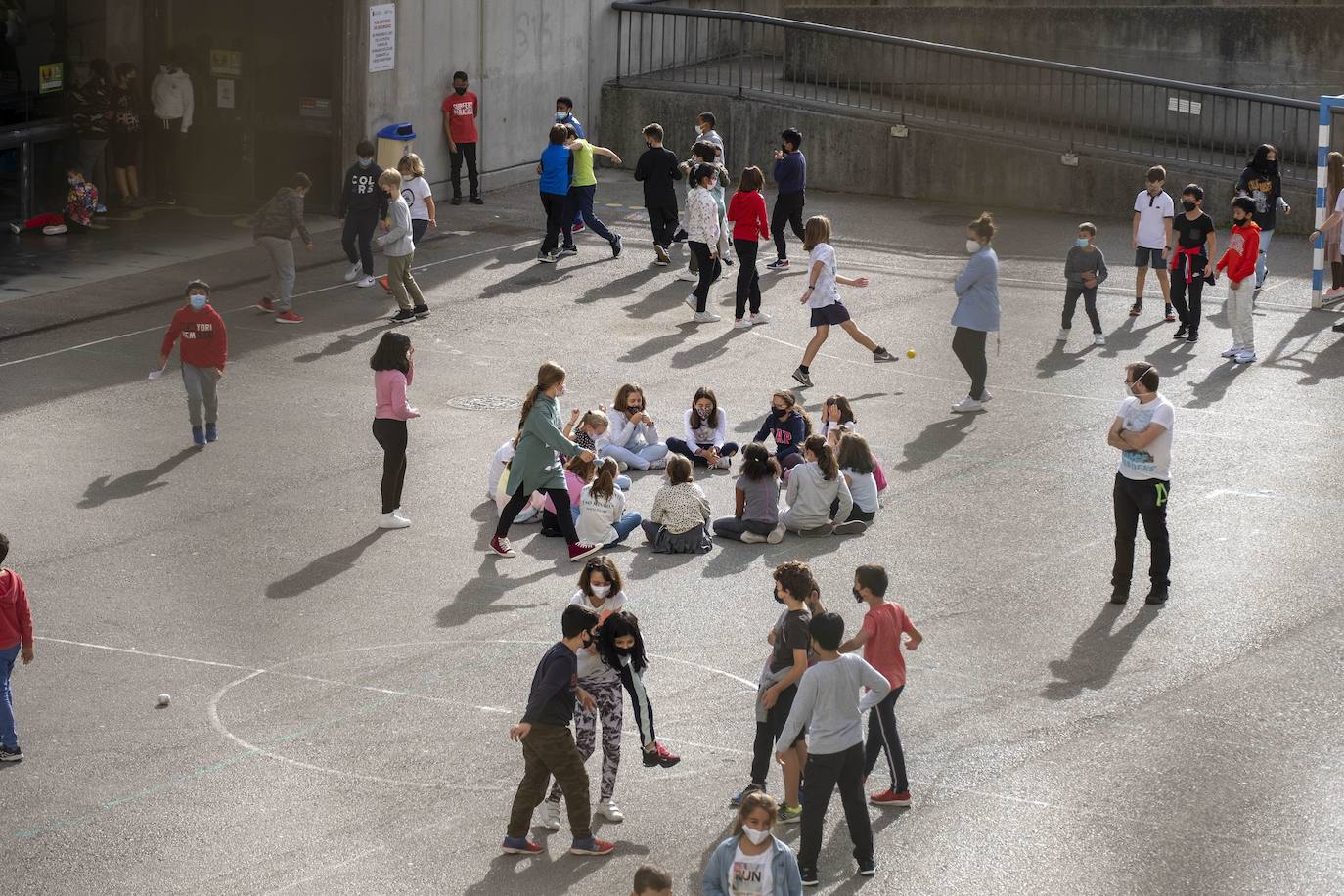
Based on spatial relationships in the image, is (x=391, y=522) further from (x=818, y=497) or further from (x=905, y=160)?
(x=905, y=160)

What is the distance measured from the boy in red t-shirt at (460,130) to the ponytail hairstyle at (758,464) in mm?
13305

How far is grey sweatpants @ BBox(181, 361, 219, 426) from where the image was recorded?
1593 centimetres

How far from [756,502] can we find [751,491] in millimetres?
91

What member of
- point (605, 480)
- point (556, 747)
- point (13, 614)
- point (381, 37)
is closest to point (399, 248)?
point (381, 37)

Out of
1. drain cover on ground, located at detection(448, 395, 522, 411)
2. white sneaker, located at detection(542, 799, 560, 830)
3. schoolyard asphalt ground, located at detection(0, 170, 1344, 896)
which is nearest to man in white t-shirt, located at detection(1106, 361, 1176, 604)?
schoolyard asphalt ground, located at detection(0, 170, 1344, 896)

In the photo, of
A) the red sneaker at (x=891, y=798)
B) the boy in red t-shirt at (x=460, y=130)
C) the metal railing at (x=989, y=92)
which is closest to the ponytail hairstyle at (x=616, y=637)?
the red sneaker at (x=891, y=798)

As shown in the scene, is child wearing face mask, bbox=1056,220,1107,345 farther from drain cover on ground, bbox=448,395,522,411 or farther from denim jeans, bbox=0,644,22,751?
denim jeans, bbox=0,644,22,751

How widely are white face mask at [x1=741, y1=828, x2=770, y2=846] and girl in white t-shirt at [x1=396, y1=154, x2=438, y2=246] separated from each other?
1451 centimetres

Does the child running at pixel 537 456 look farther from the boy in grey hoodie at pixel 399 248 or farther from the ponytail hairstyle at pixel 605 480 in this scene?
the boy in grey hoodie at pixel 399 248

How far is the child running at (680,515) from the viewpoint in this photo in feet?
45.1

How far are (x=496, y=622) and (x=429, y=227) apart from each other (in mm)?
13265

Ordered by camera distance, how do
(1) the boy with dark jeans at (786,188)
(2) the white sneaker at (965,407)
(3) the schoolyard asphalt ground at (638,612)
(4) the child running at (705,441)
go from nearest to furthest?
(3) the schoolyard asphalt ground at (638,612) < (4) the child running at (705,441) < (2) the white sneaker at (965,407) < (1) the boy with dark jeans at (786,188)

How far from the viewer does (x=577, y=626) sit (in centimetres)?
927

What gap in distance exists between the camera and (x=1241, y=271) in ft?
61.3
